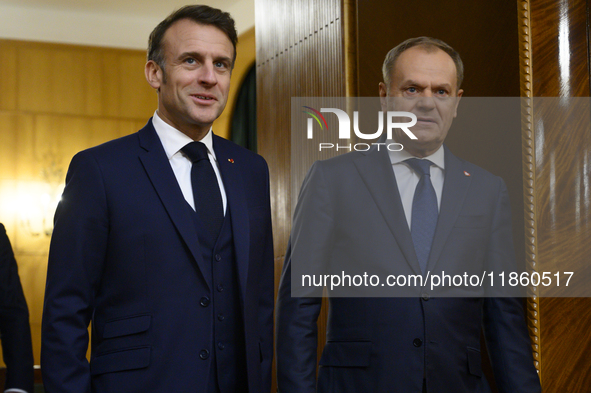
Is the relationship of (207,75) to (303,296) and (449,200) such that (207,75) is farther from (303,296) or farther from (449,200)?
(449,200)

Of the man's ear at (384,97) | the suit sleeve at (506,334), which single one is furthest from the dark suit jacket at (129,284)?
the suit sleeve at (506,334)

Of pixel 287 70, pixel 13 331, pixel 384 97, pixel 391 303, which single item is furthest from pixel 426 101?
pixel 287 70

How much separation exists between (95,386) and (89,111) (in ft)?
24.4

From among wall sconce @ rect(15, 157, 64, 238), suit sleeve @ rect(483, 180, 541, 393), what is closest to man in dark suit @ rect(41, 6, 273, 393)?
suit sleeve @ rect(483, 180, 541, 393)

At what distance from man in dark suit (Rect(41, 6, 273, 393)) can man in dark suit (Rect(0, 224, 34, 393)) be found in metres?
0.48

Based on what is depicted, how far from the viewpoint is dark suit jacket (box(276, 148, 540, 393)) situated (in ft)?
6.79

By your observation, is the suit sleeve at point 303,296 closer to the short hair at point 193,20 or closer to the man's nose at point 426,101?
the man's nose at point 426,101

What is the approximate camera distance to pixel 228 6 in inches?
325

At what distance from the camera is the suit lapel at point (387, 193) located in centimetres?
212

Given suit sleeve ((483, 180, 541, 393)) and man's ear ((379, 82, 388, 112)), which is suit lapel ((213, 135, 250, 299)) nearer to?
man's ear ((379, 82, 388, 112))

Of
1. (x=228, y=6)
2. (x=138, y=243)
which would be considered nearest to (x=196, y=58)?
(x=138, y=243)

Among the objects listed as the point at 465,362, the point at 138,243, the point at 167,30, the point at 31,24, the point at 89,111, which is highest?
the point at 31,24

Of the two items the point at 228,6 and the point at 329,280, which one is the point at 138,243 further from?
the point at 228,6

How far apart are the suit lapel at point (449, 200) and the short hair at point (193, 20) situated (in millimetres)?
816
